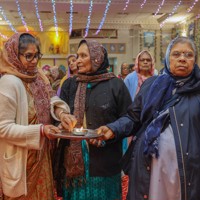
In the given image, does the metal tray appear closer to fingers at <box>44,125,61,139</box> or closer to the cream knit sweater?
fingers at <box>44,125,61,139</box>

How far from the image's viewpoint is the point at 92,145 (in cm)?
235

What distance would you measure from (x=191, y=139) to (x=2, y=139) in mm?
1166

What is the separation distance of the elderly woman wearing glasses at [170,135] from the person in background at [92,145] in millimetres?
299

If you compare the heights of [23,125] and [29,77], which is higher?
[29,77]

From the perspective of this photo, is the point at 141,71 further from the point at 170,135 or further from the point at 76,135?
the point at 76,135

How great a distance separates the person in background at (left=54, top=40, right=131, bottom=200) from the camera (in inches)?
92.3

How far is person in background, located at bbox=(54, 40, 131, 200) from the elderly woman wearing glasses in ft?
0.98

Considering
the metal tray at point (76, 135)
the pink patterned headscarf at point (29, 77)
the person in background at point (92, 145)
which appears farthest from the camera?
the person in background at point (92, 145)

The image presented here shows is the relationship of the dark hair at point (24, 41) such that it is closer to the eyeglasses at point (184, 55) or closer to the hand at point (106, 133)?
Answer: the hand at point (106, 133)

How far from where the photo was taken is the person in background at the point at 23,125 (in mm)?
1926

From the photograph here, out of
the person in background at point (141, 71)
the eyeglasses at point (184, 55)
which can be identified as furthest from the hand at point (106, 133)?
the person in background at point (141, 71)

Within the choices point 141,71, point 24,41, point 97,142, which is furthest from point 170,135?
point 141,71

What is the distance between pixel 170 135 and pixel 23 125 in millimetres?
905

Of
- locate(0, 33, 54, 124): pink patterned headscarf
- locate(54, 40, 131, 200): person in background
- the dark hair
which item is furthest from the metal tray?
the dark hair
